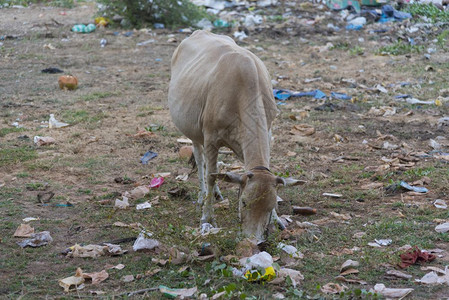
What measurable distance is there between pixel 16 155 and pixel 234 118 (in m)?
3.89

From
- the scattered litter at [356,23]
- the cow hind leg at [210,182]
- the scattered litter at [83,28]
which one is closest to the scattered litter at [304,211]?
the cow hind leg at [210,182]

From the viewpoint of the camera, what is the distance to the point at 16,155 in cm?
792

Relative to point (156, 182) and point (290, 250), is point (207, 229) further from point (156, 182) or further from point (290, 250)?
point (156, 182)

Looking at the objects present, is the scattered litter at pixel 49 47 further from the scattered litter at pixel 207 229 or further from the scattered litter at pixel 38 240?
the scattered litter at pixel 207 229

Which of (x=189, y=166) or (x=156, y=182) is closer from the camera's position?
(x=156, y=182)

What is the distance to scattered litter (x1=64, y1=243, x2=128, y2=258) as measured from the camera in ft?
16.8

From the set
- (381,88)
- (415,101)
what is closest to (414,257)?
(415,101)

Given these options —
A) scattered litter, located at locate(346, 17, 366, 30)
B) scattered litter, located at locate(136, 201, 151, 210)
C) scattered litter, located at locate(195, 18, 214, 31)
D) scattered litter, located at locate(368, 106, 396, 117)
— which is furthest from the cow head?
scattered litter, located at locate(346, 17, 366, 30)

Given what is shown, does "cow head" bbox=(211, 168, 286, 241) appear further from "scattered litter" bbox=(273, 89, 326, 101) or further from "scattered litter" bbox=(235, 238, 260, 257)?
"scattered litter" bbox=(273, 89, 326, 101)

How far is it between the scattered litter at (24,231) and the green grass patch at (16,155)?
89.2 inches

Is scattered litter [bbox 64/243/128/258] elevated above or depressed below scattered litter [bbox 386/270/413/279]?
below

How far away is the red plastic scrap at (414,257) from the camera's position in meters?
4.73

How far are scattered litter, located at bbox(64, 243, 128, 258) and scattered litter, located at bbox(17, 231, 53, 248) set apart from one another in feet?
1.08

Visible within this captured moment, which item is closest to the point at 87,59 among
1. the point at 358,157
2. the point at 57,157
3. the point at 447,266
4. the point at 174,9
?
the point at 174,9
